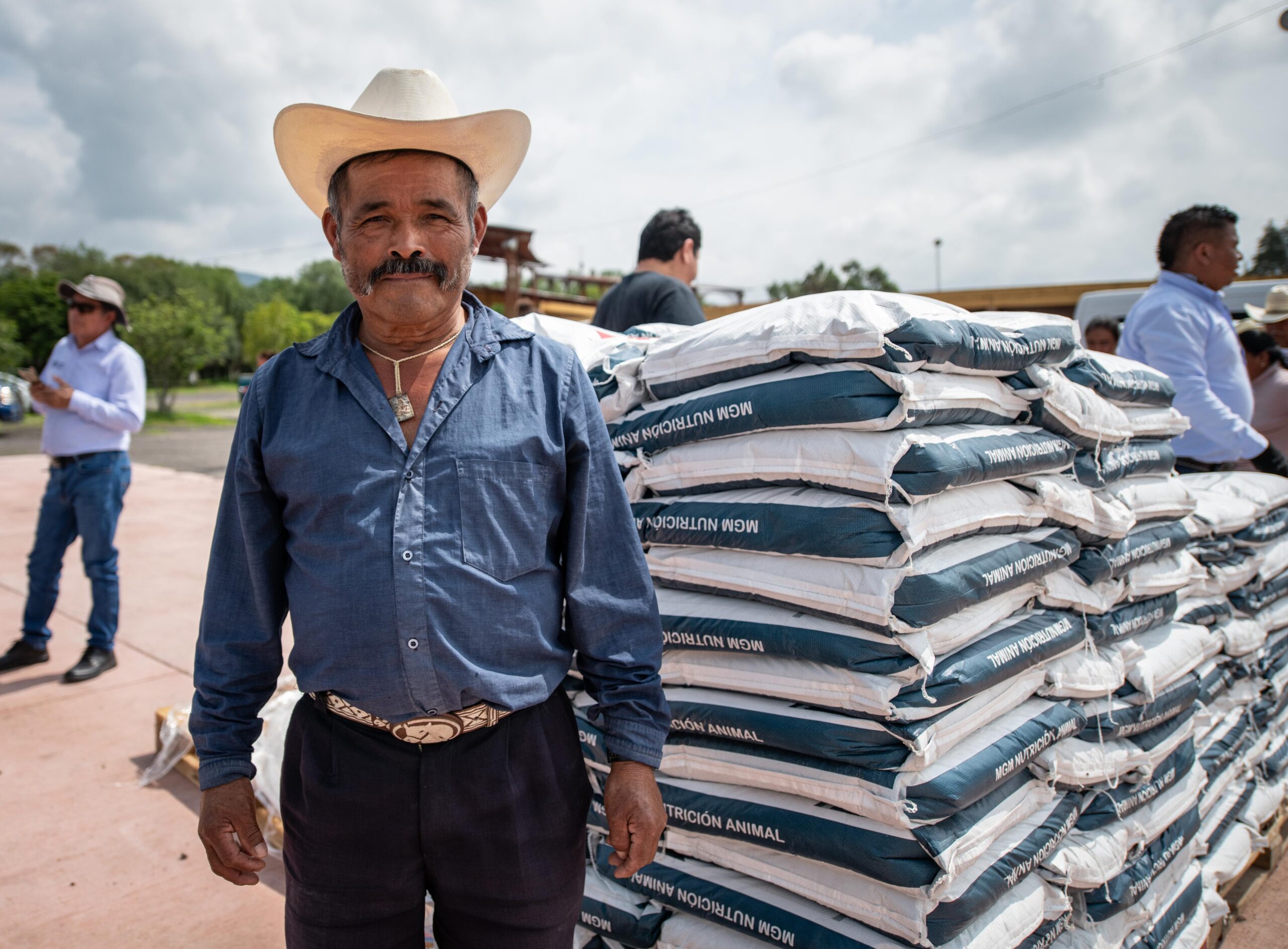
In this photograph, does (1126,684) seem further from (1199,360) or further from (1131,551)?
(1199,360)

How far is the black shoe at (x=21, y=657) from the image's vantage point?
4.39 meters

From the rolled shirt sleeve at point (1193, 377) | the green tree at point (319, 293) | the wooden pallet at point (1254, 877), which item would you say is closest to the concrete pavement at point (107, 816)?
the wooden pallet at point (1254, 877)

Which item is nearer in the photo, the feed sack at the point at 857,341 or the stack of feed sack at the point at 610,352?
the feed sack at the point at 857,341

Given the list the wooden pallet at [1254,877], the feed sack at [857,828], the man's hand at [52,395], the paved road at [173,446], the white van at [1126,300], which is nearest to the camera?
the feed sack at [857,828]

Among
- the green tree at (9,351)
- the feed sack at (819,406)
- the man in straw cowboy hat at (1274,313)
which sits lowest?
the feed sack at (819,406)

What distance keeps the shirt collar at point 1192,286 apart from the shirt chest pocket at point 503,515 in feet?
11.1

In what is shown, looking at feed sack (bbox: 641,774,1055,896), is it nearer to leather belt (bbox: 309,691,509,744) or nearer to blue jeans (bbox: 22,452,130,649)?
leather belt (bbox: 309,691,509,744)

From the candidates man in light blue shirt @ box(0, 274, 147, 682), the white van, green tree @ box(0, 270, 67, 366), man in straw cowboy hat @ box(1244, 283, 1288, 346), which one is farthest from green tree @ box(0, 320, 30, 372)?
man in straw cowboy hat @ box(1244, 283, 1288, 346)

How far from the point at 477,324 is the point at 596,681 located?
681 millimetres

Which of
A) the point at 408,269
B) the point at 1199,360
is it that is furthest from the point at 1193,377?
the point at 408,269

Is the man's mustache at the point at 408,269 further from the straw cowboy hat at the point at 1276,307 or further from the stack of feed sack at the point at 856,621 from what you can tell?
the straw cowboy hat at the point at 1276,307

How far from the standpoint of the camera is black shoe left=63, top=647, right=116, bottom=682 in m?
4.28

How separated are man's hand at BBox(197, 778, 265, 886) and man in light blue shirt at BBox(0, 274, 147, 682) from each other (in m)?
3.32

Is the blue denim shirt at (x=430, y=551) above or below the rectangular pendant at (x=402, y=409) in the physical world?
below
